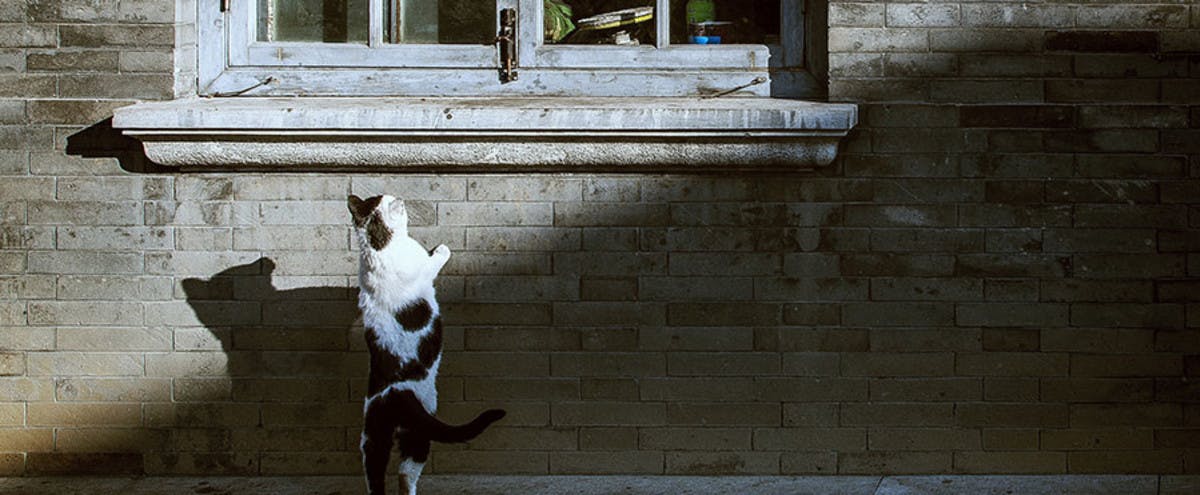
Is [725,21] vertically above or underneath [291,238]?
above

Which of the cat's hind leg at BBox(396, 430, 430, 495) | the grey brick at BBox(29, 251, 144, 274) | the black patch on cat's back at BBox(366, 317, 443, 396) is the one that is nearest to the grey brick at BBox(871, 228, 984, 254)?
the black patch on cat's back at BBox(366, 317, 443, 396)

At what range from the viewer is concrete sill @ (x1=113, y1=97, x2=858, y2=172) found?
4875 mm

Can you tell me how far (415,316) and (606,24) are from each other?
1618 millimetres

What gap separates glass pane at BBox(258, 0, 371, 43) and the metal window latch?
21.3 inches

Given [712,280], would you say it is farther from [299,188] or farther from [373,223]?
[299,188]

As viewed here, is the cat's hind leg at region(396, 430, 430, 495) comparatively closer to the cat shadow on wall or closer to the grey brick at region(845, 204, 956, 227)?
the cat shadow on wall

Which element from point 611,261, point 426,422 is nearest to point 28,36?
point 426,422

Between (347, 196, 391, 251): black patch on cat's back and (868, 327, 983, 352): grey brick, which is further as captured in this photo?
(868, 327, 983, 352): grey brick

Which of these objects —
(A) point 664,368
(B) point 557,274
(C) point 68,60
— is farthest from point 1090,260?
(C) point 68,60

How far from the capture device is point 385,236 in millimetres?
4262

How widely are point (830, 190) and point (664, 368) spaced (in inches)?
36.4

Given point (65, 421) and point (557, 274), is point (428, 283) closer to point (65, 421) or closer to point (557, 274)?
point (557, 274)

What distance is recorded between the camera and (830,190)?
5043 millimetres

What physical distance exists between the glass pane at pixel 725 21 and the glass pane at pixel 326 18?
125 cm
